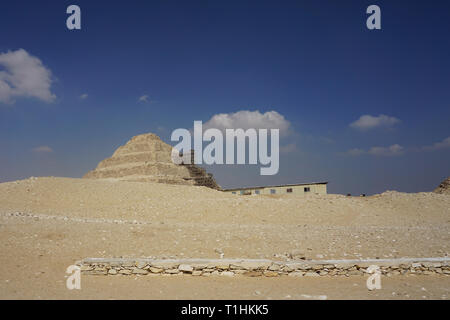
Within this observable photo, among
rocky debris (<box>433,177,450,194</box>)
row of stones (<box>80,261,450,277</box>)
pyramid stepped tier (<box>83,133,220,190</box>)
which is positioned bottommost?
row of stones (<box>80,261,450,277</box>)

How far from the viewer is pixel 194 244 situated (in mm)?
8961

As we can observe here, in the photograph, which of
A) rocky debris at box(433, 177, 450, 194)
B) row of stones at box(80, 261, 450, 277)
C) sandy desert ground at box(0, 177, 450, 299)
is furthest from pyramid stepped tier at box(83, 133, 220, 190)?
row of stones at box(80, 261, 450, 277)

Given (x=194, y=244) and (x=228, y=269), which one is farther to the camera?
(x=194, y=244)

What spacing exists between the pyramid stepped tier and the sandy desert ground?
92.3ft

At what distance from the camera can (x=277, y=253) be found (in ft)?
27.8

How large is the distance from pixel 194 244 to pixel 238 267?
216 cm

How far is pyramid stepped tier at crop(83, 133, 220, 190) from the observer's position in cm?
4706

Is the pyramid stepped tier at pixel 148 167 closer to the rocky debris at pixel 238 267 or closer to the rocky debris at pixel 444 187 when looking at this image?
the rocky debris at pixel 444 187

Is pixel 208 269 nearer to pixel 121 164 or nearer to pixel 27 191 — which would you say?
pixel 27 191

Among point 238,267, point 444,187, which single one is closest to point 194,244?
point 238,267

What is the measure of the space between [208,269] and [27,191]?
1683 centimetres

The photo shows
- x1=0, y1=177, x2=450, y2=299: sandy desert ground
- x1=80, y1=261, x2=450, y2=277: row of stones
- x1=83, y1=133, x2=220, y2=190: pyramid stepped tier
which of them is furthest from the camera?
x1=83, y1=133, x2=220, y2=190: pyramid stepped tier

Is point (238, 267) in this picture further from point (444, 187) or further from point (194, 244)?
point (444, 187)

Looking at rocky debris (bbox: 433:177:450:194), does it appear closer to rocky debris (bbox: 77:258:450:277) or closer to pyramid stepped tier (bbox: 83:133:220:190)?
pyramid stepped tier (bbox: 83:133:220:190)
